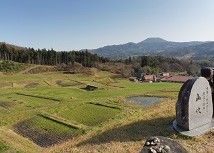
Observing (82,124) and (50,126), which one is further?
(50,126)

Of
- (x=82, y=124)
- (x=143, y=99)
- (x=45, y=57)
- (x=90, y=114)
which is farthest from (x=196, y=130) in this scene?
(x=45, y=57)

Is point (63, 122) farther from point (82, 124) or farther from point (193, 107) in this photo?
point (193, 107)

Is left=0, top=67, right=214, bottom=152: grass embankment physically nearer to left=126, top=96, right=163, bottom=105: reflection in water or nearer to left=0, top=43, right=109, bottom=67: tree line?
left=126, top=96, right=163, bottom=105: reflection in water

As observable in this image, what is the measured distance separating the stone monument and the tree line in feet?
308

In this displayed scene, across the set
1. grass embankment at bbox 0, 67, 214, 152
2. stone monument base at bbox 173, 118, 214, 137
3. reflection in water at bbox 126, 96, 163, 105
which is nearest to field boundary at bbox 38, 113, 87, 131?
grass embankment at bbox 0, 67, 214, 152

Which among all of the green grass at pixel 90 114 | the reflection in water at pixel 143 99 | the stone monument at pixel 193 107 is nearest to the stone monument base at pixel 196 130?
the stone monument at pixel 193 107

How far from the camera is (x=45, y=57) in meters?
112

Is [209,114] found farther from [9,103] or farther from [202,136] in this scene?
[9,103]

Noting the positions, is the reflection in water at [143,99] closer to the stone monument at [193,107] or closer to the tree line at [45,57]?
the stone monument at [193,107]

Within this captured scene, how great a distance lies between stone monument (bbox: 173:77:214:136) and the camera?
14281 mm

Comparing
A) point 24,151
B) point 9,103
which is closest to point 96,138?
point 24,151

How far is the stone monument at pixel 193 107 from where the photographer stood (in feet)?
46.9

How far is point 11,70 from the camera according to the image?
8875cm

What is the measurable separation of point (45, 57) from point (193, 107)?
102 meters
